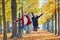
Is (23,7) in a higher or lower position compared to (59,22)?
higher

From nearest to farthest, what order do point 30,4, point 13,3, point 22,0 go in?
point 13,3 < point 22,0 < point 30,4

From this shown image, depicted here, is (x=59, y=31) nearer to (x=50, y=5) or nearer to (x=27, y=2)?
(x=50, y=5)

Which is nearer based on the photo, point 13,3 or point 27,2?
point 13,3

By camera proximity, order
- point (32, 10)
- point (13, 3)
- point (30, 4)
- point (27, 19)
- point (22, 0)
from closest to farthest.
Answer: point (27, 19) < point (13, 3) < point (22, 0) < point (30, 4) < point (32, 10)

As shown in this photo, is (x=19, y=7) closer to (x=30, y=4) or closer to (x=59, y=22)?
(x=30, y=4)

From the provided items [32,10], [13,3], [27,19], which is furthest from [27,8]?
[27,19]

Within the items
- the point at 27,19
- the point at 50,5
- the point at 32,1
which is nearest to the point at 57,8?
the point at 50,5

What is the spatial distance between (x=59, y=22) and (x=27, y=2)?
372cm

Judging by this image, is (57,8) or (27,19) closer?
(27,19)

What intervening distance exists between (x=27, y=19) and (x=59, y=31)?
12.4 meters

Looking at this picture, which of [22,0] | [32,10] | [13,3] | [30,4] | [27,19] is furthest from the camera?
[32,10]

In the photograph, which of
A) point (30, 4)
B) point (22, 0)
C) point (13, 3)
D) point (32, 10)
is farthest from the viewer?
point (32, 10)

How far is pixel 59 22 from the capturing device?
25000mm

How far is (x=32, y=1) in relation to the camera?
2419 cm
